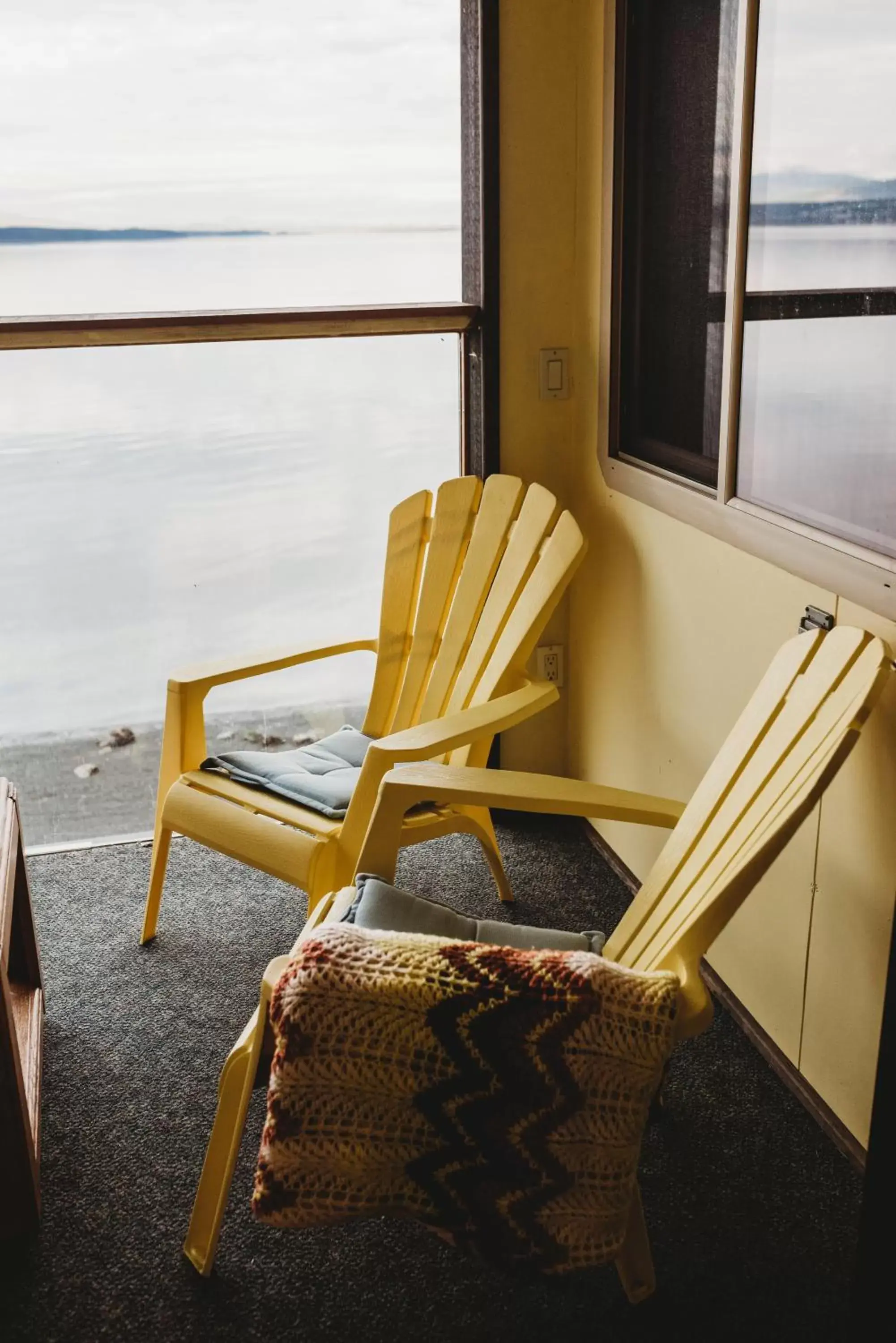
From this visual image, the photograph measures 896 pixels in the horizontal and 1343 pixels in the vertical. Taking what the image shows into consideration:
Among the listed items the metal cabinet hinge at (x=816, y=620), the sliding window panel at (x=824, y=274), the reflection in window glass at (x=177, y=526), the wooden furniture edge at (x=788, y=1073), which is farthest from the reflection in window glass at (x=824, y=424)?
the reflection in window glass at (x=177, y=526)

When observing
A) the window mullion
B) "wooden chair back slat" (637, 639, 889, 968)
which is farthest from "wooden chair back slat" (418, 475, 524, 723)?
"wooden chair back slat" (637, 639, 889, 968)

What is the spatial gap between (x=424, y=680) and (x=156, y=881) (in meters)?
0.73

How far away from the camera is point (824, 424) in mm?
1873

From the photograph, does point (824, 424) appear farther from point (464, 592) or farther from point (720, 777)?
point (464, 592)

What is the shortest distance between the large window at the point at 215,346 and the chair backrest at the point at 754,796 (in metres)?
1.14

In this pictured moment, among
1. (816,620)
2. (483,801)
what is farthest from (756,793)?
(483,801)

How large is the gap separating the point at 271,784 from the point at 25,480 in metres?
1.01

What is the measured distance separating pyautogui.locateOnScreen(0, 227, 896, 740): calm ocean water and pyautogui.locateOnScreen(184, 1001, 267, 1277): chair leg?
4.88 ft

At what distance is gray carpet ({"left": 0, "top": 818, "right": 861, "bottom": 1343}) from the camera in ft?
5.50

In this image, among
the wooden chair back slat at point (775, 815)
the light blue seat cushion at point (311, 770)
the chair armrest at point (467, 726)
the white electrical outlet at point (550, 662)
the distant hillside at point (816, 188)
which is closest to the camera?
the wooden chair back slat at point (775, 815)

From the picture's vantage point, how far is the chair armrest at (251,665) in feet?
8.25

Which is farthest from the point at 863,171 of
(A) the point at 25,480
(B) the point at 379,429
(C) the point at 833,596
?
(A) the point at 25,480

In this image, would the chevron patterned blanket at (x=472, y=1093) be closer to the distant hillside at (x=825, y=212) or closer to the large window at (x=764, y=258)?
the large window at (x=764, y=258)

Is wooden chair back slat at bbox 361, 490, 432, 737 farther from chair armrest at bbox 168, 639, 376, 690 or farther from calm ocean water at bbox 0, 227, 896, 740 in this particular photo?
calm ocean water at bbox 0, 227, 896, 740
